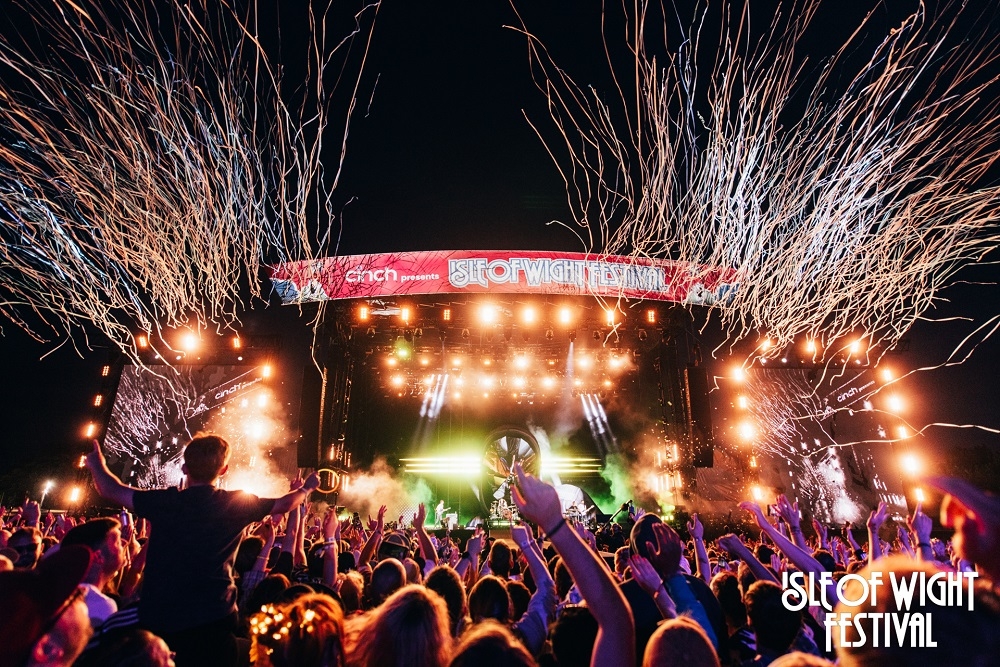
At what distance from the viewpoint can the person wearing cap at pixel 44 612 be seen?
140cm

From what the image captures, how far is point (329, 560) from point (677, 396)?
14.1 m

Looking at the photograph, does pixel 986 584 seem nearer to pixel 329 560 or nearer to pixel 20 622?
pixel 20 622

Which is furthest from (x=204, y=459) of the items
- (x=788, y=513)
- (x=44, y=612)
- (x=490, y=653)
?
(x=788, y=513)

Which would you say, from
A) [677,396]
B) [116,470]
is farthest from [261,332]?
[677,396]

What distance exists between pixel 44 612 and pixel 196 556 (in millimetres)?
1296

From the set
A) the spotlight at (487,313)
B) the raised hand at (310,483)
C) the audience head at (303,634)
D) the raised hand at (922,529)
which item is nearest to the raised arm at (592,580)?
the audience head at (303,634)

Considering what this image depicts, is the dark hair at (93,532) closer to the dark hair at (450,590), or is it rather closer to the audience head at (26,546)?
the dark hair at (450,590)

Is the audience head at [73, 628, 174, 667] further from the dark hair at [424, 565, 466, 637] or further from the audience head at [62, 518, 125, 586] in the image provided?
the dark hair at [424, 565, 466, 637]

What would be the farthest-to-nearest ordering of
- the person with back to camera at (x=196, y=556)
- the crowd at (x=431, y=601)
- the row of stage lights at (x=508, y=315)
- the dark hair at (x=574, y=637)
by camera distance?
1. the row of stage lights at (x=508, y=315)
2. the person with back to camera at (x=196, y=556)
3. the dark hair at (x=574, y=637)
4. the crowd at (x=431, y=601)

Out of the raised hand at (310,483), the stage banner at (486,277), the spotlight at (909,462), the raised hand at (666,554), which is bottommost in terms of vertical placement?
the raised hand at (666,554)

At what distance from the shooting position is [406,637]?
1503 millimetres

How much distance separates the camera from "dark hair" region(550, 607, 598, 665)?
1897 millimetres

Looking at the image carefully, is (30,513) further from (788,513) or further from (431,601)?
(788,513)

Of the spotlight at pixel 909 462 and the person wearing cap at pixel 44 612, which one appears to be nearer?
the person wearing cap at pixel 44 612
